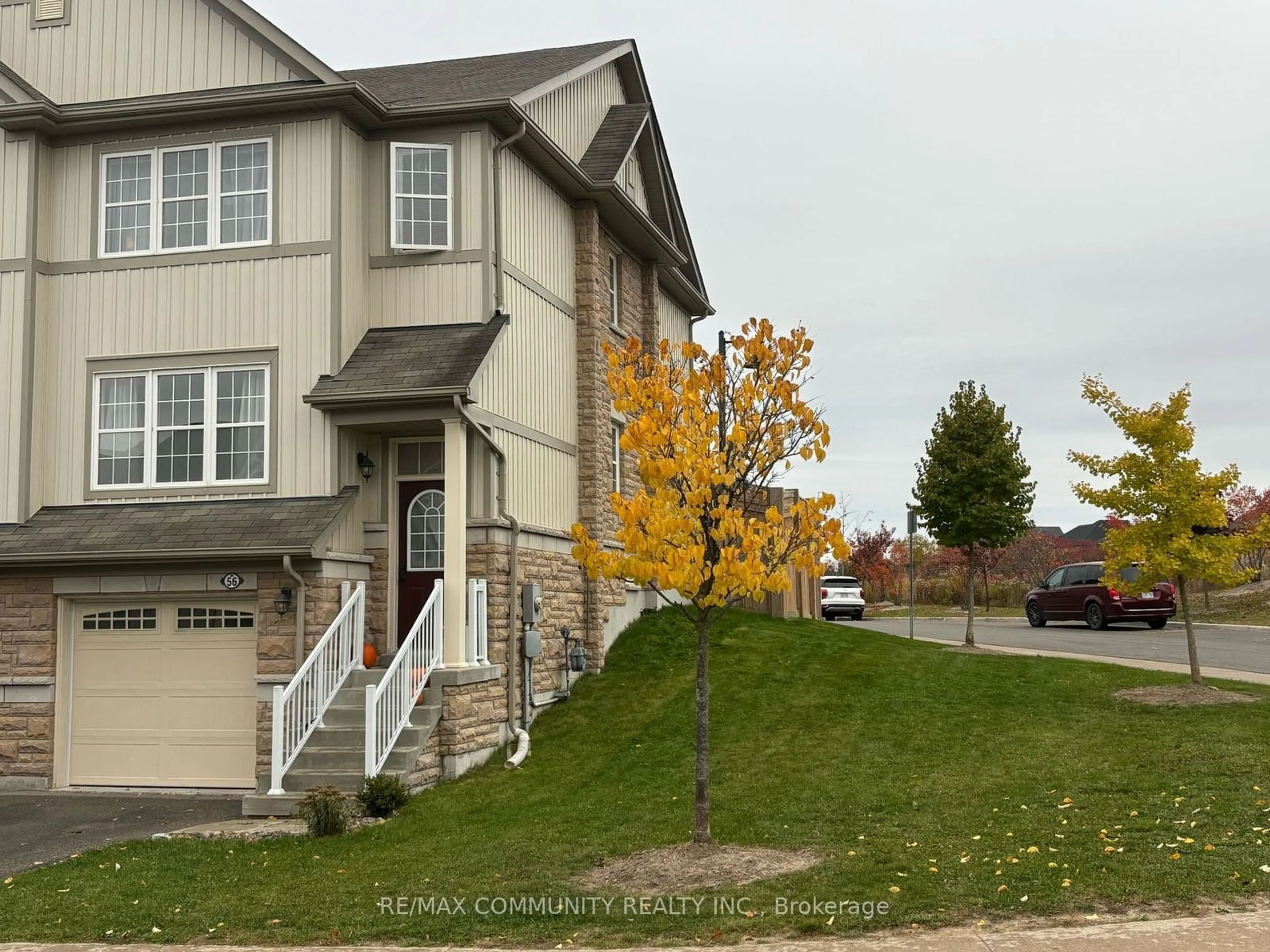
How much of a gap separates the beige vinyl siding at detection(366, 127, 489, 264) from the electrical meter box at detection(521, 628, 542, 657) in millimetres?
4994

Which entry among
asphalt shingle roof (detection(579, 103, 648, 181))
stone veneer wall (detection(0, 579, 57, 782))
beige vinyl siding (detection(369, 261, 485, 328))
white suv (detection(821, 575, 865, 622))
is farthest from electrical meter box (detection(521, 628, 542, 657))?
white suv (detection(821, 575, 865, 622))

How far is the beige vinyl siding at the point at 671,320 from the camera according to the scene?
75.3 ft

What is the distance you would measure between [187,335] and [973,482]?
Answer: 554 inches

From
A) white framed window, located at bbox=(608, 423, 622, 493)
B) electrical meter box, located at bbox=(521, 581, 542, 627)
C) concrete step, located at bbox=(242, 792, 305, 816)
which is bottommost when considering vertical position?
concrete step, located at bbox=(242, 792, 305, 816)

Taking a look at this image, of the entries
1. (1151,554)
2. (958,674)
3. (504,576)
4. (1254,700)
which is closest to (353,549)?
(504,576)

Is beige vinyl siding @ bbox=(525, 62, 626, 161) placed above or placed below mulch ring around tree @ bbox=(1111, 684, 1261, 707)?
above

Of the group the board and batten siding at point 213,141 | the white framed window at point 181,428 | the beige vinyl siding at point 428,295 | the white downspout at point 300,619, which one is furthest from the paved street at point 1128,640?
the board and batten siding at point 213,141

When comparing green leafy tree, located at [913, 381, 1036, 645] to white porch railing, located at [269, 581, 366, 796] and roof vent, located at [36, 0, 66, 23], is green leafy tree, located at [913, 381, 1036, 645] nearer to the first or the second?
white porch railing, located at [269, 581, 366, 796]

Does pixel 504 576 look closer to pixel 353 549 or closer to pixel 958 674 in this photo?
pixel 353 549

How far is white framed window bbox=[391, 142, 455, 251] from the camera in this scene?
52.4 ft

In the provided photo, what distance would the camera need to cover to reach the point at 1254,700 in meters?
14.8

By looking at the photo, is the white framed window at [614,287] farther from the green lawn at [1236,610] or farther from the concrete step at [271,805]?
the green lawn at [1236,610]

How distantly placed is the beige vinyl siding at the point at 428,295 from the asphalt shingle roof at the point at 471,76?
2136mm

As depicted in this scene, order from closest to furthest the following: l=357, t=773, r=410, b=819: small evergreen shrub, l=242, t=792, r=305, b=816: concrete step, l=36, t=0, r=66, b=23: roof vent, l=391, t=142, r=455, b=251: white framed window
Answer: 1. l=357, t=773, r=410, b=819: small evergreen shrub
2. l=242, t=792, r=305, b=816: concrete step
3. l=391, t=142, r=455, b=251: white framed window
4. l=36, t=0, r=66, b=23: roof vent
